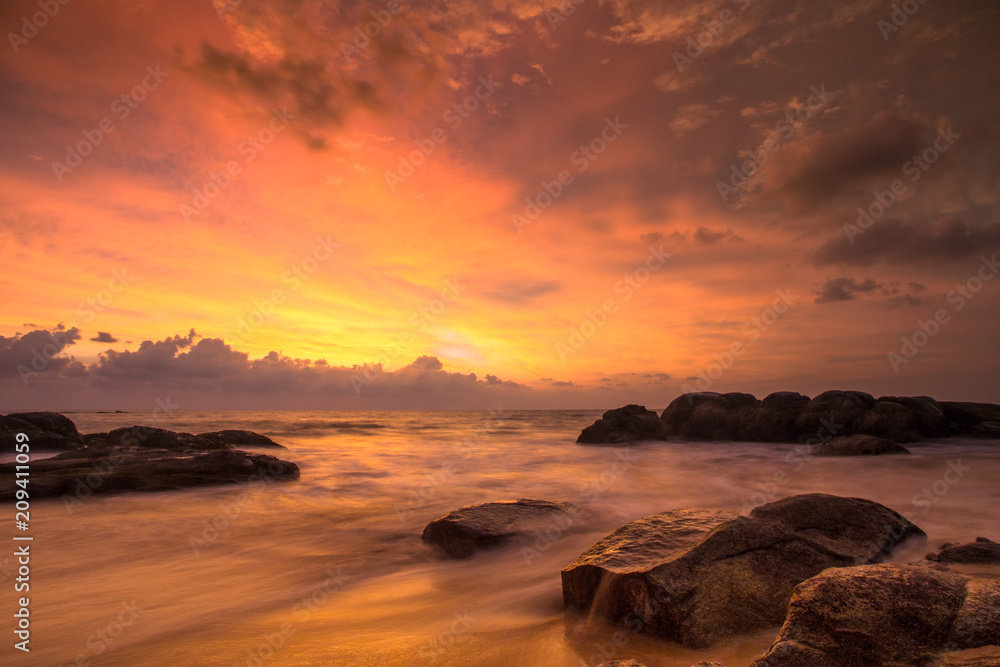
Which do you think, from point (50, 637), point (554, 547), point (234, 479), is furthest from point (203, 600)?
point (234, 479)

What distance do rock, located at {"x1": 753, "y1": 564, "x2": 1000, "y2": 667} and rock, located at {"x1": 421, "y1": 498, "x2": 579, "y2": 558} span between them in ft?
13.0

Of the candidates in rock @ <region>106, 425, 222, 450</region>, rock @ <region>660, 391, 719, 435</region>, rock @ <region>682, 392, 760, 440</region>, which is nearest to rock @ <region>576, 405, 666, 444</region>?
rock @ <region>660, 391, 719, 435</region>

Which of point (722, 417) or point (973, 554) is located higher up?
point (722, 417)

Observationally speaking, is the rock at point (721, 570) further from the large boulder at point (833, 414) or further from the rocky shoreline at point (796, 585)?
the large boulder at point (833, 414)

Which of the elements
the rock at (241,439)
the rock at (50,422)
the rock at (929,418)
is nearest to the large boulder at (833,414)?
the rock at (929,418)

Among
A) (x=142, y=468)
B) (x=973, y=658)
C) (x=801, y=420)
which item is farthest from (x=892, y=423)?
(x=142, y=468)

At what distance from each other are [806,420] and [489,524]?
18056 millimetres

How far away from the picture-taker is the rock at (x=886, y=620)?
2100 mm

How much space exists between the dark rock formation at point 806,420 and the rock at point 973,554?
1575 cm

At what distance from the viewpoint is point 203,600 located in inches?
176

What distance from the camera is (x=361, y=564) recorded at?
5773mm

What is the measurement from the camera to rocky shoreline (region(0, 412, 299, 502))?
8742 mm

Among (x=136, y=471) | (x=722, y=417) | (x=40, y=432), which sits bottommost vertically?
(x=40, y=432)

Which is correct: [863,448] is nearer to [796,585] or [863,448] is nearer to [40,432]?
[796,585]
